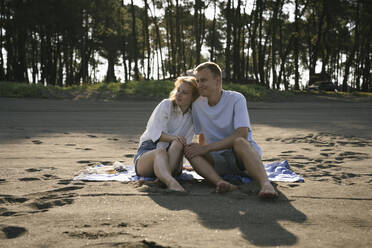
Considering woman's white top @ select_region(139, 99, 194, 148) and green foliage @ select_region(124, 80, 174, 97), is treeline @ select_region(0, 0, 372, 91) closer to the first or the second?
green foliage @ select_region(124, 80, 174, 97)

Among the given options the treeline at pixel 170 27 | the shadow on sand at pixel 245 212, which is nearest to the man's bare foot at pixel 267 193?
the shadow on sand at pixel 245 212

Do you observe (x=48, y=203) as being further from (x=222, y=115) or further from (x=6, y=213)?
(x=222, y=115)

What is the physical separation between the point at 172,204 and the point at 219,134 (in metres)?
1.28

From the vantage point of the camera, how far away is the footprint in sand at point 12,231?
2580mm

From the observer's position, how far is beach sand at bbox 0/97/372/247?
2566mm

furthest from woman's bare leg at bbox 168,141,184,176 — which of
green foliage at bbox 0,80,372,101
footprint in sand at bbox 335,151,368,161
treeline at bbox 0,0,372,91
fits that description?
treeline at bbox 0,0,372,91

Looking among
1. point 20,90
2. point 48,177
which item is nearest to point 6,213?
point 48,177

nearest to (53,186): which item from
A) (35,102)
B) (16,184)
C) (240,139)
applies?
(16,184)

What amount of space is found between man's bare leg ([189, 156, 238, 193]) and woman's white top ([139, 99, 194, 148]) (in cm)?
44

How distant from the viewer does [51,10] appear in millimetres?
28578

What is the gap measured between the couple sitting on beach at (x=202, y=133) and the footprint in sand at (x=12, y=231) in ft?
5.06

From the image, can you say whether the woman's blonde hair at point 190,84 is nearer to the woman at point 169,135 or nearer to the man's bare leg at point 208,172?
the woman at point 169,135

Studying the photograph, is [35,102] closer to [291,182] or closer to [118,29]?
[291,182]

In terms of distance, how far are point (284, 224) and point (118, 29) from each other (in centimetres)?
3115
